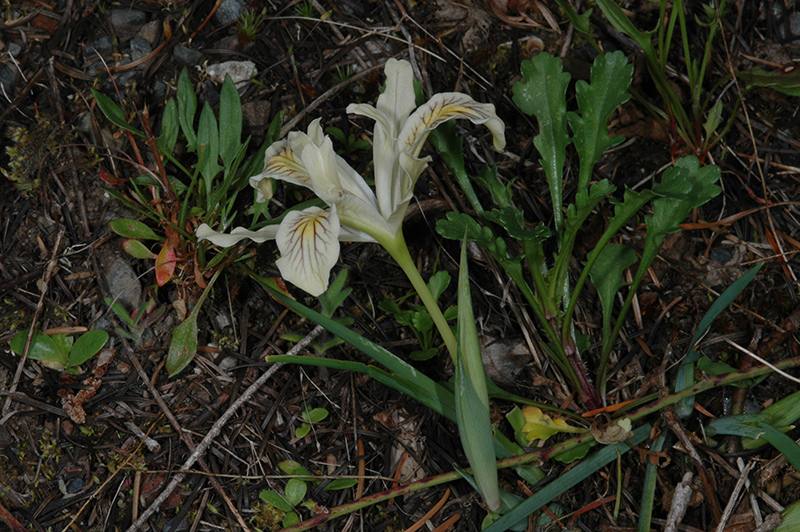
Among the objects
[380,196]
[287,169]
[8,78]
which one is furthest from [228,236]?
[8,78]

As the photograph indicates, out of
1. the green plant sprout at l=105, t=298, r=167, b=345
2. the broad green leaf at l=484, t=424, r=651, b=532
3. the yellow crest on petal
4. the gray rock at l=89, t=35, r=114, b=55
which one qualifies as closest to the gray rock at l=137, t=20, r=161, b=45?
the gray rock at l=89, t=35, r=114, b=55

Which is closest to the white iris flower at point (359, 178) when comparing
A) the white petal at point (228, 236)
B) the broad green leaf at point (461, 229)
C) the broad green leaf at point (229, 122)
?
the white petal at point (228, 236)

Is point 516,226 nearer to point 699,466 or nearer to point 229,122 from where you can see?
point 699,466

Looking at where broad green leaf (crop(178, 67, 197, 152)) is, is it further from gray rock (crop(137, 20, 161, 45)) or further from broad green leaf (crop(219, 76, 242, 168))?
gray rock (crop(137, 20, 161, 45))

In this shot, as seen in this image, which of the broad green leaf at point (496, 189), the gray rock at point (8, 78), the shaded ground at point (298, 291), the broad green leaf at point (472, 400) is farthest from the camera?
the gray rock at point (8, 78)

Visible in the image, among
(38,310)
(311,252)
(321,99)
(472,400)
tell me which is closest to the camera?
(311,252)

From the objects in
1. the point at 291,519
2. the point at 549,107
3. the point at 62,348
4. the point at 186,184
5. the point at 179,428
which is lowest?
the point at 291,519

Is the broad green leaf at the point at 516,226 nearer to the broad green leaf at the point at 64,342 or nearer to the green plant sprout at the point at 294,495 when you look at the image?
the green plant sprout at the point at 294,495
